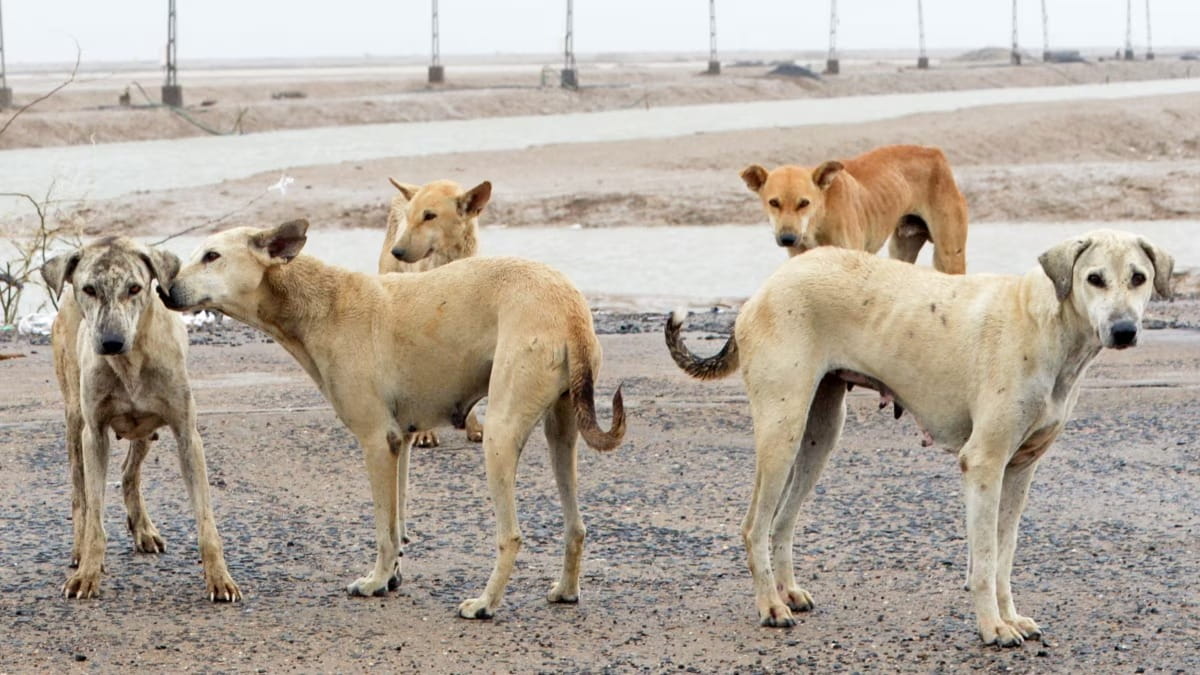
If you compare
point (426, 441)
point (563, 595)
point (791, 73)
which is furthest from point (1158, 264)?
point (791, 73)

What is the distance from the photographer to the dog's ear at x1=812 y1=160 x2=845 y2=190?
1358cm

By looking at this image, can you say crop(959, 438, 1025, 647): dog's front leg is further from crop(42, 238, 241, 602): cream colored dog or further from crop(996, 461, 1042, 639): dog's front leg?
crop(42, 238, 241, 602): cream colored dog

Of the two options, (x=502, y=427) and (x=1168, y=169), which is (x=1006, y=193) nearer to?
(x=1168, y=169)

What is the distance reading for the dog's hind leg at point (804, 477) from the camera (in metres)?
7.53

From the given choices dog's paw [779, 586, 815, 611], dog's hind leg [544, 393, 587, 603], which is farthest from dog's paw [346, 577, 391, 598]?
dog's paw [779, 586, 815, 611]

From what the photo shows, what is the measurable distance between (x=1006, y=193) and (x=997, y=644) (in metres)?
23.0

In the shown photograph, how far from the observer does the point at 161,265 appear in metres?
7.61

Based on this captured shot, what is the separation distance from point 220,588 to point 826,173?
7242mm

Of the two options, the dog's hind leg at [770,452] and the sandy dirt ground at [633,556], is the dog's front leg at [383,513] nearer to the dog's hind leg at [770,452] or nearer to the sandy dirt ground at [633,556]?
the sandy dirt ground at [633,556]

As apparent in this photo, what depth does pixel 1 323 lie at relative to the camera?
57.6 ft

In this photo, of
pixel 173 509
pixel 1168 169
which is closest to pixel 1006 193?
pixel 1168 169

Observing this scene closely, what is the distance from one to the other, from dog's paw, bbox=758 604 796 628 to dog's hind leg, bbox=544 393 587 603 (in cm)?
86

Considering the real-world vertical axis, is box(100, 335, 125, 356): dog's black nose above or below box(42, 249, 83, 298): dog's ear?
below

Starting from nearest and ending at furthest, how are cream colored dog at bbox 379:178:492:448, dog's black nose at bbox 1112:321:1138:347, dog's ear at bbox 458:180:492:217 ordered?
dog's black nose at bbox 1112:321:1138:347
cream colored dog at bbox 379:178:492:448
dog's ear at bbox 458:180:492:217
